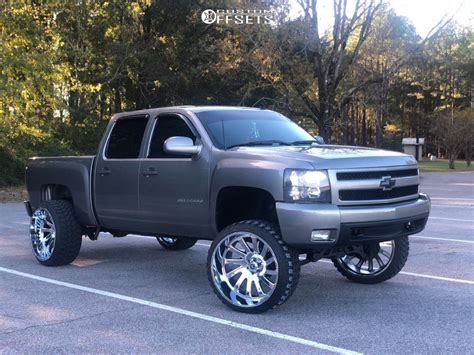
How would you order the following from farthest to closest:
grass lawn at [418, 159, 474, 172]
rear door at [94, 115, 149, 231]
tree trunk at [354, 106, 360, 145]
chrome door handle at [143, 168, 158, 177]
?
tree trunk at [354, 106, 360, 145] → grass lawn at [418, 159, 474, 172] → rear door at [94, 115, 149, 231] → chrome door handle at [143, 168, 158, 177]

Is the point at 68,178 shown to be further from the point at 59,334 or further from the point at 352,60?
the point at 352,60

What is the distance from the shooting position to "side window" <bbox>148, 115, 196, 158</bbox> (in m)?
6.72

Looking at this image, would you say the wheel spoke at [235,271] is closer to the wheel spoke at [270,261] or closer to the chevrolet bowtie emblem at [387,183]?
the wheel spoke at [270,261]

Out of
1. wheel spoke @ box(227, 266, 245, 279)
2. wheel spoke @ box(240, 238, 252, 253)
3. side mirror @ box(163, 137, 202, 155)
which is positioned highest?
side mirror @ box(163, 137, 202, 155)

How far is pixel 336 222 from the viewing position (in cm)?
523

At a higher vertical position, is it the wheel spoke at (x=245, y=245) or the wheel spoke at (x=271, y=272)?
the wheel spoke at (x=245, y=245)

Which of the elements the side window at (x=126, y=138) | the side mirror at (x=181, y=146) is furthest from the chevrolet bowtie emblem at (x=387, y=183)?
the side window at (x=126, y=138)

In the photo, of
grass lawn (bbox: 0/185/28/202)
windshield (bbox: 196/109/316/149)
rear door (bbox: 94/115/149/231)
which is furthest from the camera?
grass lawn (bbox: 0/185/28/202)

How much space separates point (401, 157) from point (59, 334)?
3677mm

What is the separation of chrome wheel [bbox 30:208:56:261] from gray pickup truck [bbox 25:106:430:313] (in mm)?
15

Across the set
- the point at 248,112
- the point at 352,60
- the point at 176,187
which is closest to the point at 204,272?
the point at 176,187

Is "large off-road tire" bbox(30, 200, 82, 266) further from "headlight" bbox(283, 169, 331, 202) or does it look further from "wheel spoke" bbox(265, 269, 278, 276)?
"headlight" bbox(283, 169, 331, 202)

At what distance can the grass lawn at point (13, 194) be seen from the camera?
1991 cm

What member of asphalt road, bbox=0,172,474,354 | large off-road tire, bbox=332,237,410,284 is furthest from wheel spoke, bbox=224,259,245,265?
large off-road tire, bbox=332,237,410,284
